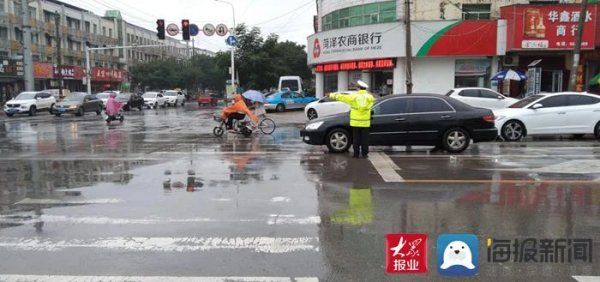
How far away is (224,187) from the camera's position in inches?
359

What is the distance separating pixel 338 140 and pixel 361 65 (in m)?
20.6

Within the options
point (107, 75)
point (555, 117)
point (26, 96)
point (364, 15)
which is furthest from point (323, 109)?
point (107, 75)

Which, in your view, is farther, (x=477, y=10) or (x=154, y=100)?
(x=154, y=100)

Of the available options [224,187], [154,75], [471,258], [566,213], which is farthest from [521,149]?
[154,75]

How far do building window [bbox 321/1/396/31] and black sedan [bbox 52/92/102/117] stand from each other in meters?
16.6

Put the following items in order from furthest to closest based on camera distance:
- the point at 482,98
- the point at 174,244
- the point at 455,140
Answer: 1. the point at 482,98
2. the point at 455,140
3. the point at 174,244

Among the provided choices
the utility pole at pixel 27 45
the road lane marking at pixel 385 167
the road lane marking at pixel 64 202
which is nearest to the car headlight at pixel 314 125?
the road lane marking at pixel 385 167

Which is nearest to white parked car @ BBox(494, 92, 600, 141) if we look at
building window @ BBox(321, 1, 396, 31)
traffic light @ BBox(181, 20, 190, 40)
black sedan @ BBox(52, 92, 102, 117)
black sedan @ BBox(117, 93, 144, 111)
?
building window @ BBox(321, 1, 396, 31)

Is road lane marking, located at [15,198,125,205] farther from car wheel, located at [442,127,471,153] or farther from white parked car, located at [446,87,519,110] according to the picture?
white parked car, located at [446,87,519,110]

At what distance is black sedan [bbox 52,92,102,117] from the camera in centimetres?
3456

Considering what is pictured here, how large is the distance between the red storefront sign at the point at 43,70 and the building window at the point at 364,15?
1403 inches

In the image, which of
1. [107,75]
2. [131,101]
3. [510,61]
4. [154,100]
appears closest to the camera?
[510,61]

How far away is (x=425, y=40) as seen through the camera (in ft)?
102

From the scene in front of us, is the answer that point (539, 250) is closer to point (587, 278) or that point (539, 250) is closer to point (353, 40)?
point (587, 278)
